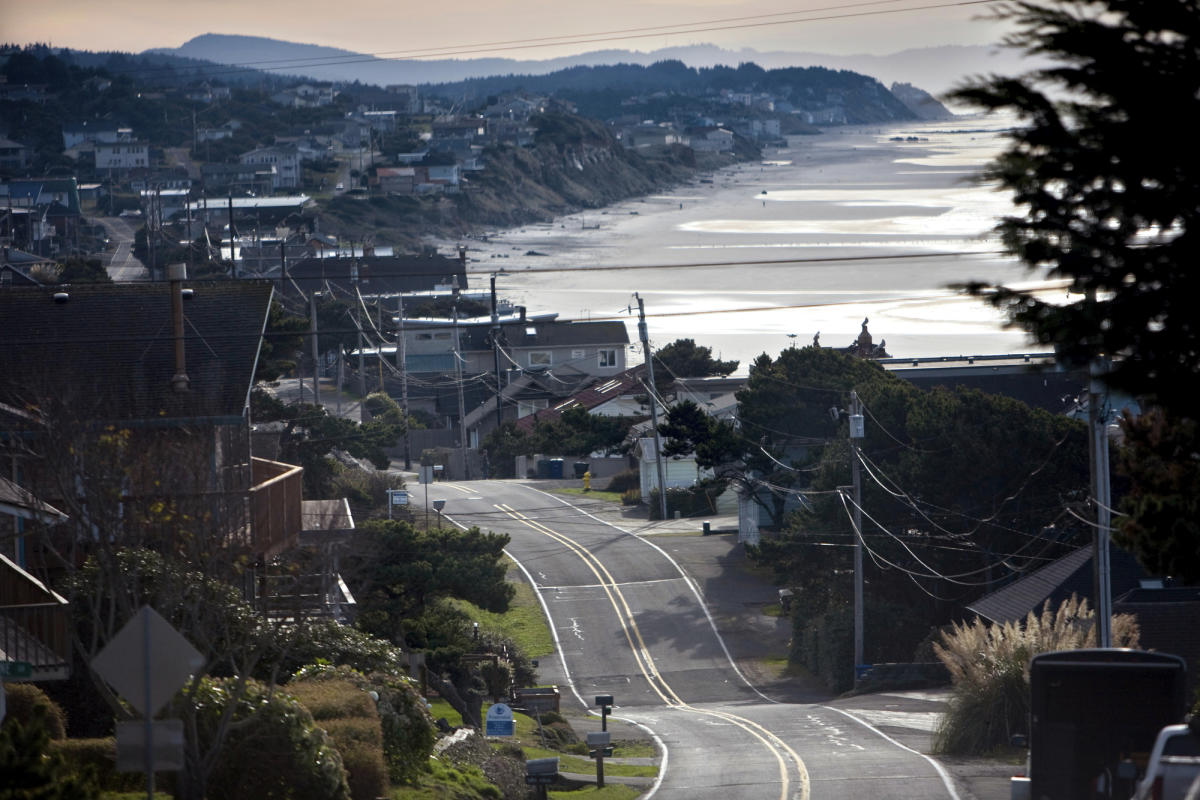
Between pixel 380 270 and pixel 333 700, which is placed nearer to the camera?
pixel 333 700

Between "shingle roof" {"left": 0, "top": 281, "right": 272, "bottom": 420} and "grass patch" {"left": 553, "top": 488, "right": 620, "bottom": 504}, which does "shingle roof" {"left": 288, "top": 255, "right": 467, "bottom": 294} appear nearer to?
"grass patch" {"left": 553, "top": 488, "right": 620, "bottom": 504}

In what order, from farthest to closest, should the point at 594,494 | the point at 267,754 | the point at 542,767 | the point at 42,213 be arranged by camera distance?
the point at 42,213 → the point at 594,494 → the point at 542,767 → the point at 267,754

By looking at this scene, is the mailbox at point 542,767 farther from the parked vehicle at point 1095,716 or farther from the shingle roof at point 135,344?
the shingle roof at point 135,344

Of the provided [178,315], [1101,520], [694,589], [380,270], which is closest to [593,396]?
[694,589]

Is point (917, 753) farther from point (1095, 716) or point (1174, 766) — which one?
point (1174, 766)

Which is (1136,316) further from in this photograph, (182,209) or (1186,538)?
(182,209)

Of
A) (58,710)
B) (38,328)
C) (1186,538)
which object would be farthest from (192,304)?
(1186,538)
